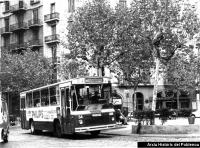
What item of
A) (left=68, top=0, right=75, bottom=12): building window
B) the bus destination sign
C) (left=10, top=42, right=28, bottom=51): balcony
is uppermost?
(left=68, top=0, right=75, bottom=12): building window

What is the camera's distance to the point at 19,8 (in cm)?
6775

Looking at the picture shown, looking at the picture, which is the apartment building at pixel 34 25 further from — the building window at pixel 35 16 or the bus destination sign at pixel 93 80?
the bus destination sign at pixel 93 80

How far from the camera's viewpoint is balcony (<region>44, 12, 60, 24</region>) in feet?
203

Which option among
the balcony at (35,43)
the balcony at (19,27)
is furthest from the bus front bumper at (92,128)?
the balcony at (19,27)

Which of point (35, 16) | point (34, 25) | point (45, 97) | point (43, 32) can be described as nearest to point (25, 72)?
point (43, 32)

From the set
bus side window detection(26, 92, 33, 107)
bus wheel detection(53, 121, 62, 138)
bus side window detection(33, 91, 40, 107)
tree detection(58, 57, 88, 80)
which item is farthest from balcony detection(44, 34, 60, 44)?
bus wheel detection(53, 121, 62, 138)

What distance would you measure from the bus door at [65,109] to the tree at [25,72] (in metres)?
26.8

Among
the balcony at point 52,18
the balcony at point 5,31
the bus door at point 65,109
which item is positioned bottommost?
the bus door at point 65,109

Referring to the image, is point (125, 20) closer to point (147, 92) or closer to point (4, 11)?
point (147, 92)

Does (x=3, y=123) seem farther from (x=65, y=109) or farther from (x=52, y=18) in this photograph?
(x=52, y=18)

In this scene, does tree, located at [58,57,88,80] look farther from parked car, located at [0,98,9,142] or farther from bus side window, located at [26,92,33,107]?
parked car, located at [0,98,9,142]

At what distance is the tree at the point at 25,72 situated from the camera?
50.1m

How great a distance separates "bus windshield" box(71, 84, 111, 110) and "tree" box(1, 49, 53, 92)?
27678 millimetres

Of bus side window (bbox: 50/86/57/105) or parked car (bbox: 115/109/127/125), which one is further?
parked car (bbox: 115/109/127/125)
